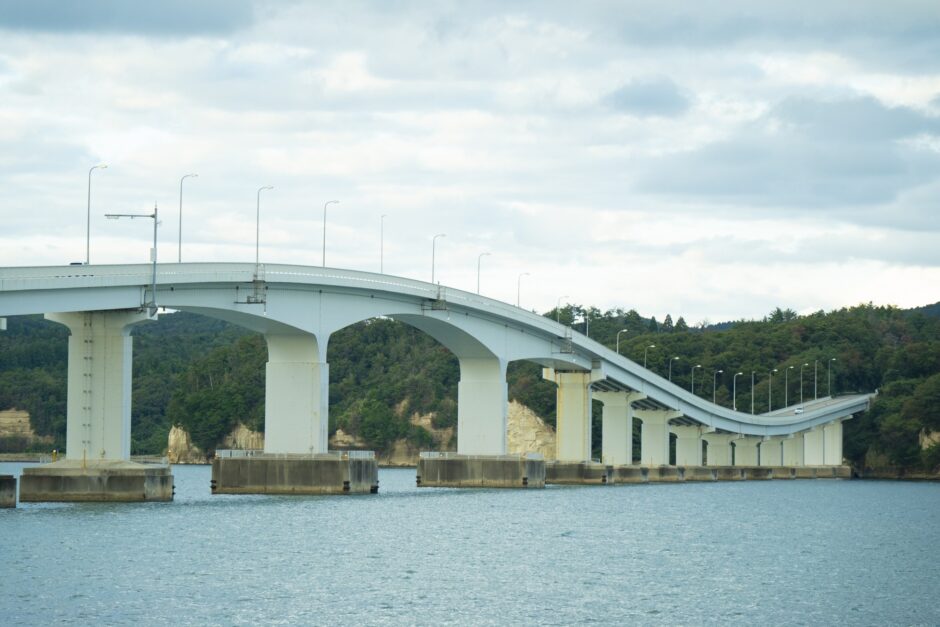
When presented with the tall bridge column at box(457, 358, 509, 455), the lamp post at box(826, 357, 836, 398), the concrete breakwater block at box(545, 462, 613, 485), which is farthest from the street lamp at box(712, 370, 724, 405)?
the tall bridge column at box(457, 358, 509, 455)

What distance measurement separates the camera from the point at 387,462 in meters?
174

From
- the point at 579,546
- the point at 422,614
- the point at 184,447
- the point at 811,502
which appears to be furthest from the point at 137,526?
the point at 184,447

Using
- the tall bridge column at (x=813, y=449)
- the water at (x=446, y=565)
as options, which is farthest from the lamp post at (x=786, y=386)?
the water at (x=446, y=565)

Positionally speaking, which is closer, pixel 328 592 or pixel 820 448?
pixel 328 592

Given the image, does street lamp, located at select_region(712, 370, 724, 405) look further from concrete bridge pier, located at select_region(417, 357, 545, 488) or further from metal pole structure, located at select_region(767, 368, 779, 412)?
concrete bridge pier, located at select_region(417, 357, 545, 488)

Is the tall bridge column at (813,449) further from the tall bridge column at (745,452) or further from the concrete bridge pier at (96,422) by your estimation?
the concrete bridge pier at (96,422)

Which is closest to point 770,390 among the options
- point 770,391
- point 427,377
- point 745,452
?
point 770,391

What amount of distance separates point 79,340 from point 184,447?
383ft

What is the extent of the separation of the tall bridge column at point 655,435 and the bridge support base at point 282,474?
56488 mm

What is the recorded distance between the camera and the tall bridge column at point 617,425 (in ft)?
375

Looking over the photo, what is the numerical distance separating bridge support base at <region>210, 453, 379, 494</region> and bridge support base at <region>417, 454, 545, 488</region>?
61.0 ft

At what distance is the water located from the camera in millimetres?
37750

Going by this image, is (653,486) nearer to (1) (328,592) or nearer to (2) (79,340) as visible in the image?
(2) (79,340)

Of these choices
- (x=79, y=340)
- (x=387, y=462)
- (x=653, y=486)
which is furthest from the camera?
(x=387, y=462)
